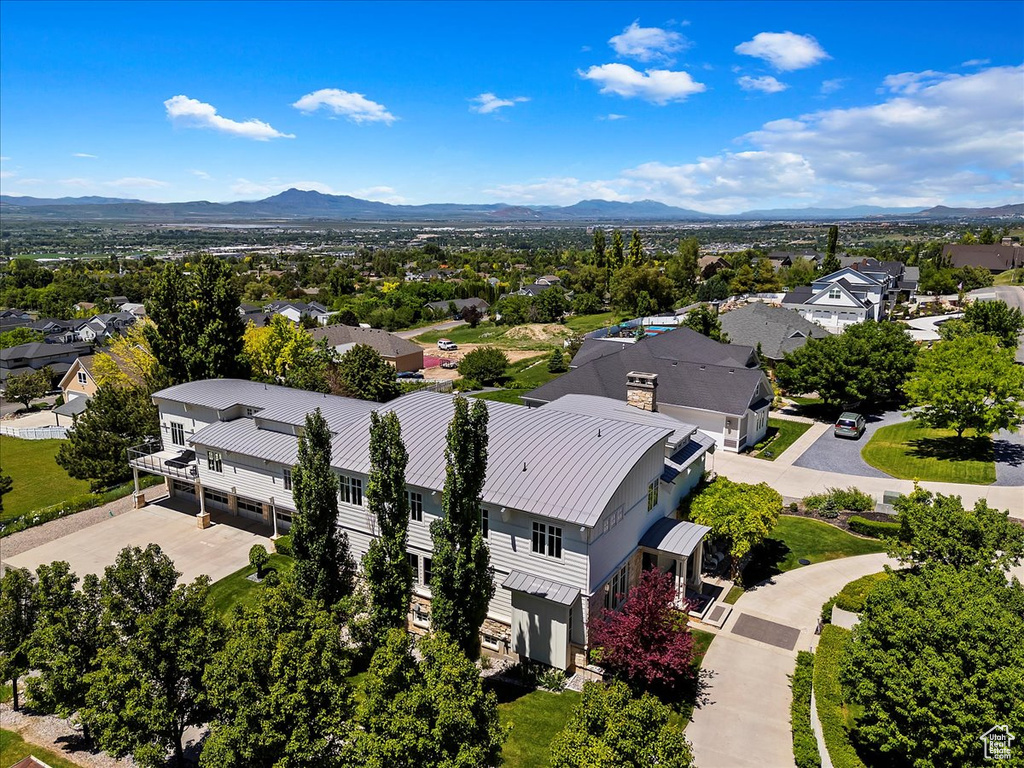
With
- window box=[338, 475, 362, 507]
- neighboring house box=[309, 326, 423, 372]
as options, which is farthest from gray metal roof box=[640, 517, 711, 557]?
neighboring house box=[309, 326, 423, 372]

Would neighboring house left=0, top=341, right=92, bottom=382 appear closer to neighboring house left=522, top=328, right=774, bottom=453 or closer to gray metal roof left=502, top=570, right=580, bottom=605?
neighboring house left=522, top=328, right=774, bottom=453

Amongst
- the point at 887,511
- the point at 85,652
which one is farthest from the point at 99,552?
the point at 887,511

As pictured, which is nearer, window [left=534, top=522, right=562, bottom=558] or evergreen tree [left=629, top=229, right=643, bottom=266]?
window [left=534, top=522, right=562, bottom=558]

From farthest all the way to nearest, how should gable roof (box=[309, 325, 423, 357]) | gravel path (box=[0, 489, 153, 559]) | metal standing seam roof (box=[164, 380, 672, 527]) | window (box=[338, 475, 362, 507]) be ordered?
gable roof (box=[309, 325, 423, 357]), gravel path (box=[0, 489, 153, 559]), window (box=[338, 475, 362, 507]), metal standing seam roof (box=[164, 380, 672, 527])

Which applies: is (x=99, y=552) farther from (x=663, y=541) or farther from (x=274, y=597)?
(x=663, y=541)

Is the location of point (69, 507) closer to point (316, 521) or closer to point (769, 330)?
point (316, 521)

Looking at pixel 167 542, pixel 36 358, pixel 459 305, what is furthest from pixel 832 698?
pixel 459 305

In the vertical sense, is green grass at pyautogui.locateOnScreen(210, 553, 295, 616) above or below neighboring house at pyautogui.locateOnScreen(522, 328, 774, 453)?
below
